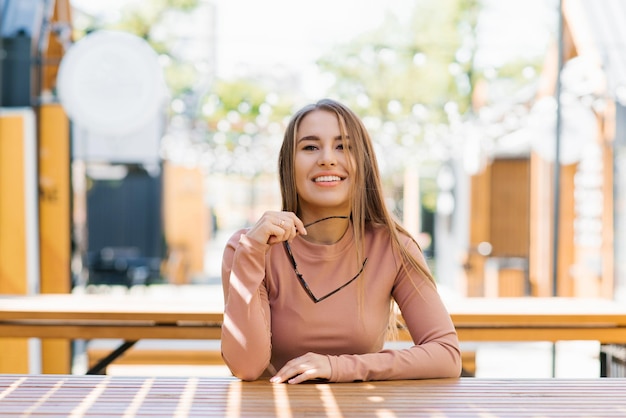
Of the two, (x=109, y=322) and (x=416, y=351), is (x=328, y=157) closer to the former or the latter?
(x=416, y=351)

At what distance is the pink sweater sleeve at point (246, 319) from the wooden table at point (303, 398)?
5 centimetres

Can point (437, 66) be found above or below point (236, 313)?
above

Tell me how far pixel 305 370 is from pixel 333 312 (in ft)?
0.72

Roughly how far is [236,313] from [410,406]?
484 millimetres

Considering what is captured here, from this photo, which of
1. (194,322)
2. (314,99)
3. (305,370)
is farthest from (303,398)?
(314,99)

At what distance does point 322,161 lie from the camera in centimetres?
175

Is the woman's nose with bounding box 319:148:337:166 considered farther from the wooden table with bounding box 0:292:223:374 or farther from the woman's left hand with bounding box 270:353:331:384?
the wooden table with bounding box 0:292:223:374

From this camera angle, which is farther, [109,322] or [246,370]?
[109,322]

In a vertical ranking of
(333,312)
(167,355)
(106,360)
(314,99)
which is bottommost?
(167,355)

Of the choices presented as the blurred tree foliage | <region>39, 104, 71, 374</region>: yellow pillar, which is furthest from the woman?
the blurred tree foliage

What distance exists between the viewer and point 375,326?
1748mm

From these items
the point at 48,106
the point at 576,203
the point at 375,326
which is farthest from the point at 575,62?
the point at 375,326

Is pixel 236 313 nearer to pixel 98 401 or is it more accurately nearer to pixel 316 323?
pixel 316 323

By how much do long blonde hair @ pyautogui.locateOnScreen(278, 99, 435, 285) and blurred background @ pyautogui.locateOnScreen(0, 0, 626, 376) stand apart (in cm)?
137
